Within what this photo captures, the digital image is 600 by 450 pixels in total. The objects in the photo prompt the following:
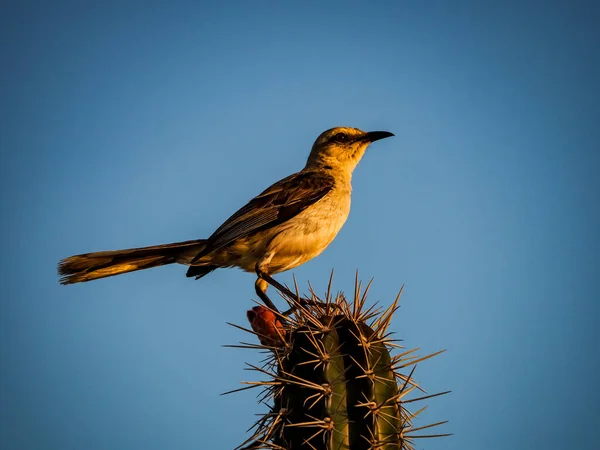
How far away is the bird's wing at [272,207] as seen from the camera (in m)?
5.66

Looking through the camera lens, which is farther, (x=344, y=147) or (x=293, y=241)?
(x=344, y=147)

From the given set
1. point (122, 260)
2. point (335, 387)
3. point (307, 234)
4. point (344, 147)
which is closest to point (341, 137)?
point (344, 147)

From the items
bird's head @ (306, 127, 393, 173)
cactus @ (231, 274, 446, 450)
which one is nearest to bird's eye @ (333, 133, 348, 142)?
bird's head @ (306, 127, 393, 173)

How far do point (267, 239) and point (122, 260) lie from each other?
1.35 m

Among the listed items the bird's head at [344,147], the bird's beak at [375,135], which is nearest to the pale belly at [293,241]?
the bird's head at [344,147]

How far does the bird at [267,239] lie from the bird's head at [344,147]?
0.68m

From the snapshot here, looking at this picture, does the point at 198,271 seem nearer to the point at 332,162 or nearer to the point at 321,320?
the point at 332,162

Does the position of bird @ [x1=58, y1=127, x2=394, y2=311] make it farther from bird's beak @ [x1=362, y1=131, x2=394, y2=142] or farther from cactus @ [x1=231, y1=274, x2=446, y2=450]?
cactus @ [x1=231, y1=274, x2=446, y2=450]

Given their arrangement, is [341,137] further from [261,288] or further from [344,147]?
[261,288]

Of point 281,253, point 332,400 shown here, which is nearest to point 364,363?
point 332,400

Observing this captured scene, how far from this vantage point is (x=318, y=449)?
9.45 ft

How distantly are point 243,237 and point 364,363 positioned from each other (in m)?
2.83

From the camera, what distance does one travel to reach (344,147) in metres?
7.01

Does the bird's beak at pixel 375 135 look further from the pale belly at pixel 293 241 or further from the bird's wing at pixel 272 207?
the pale belly at pixel 293 241
